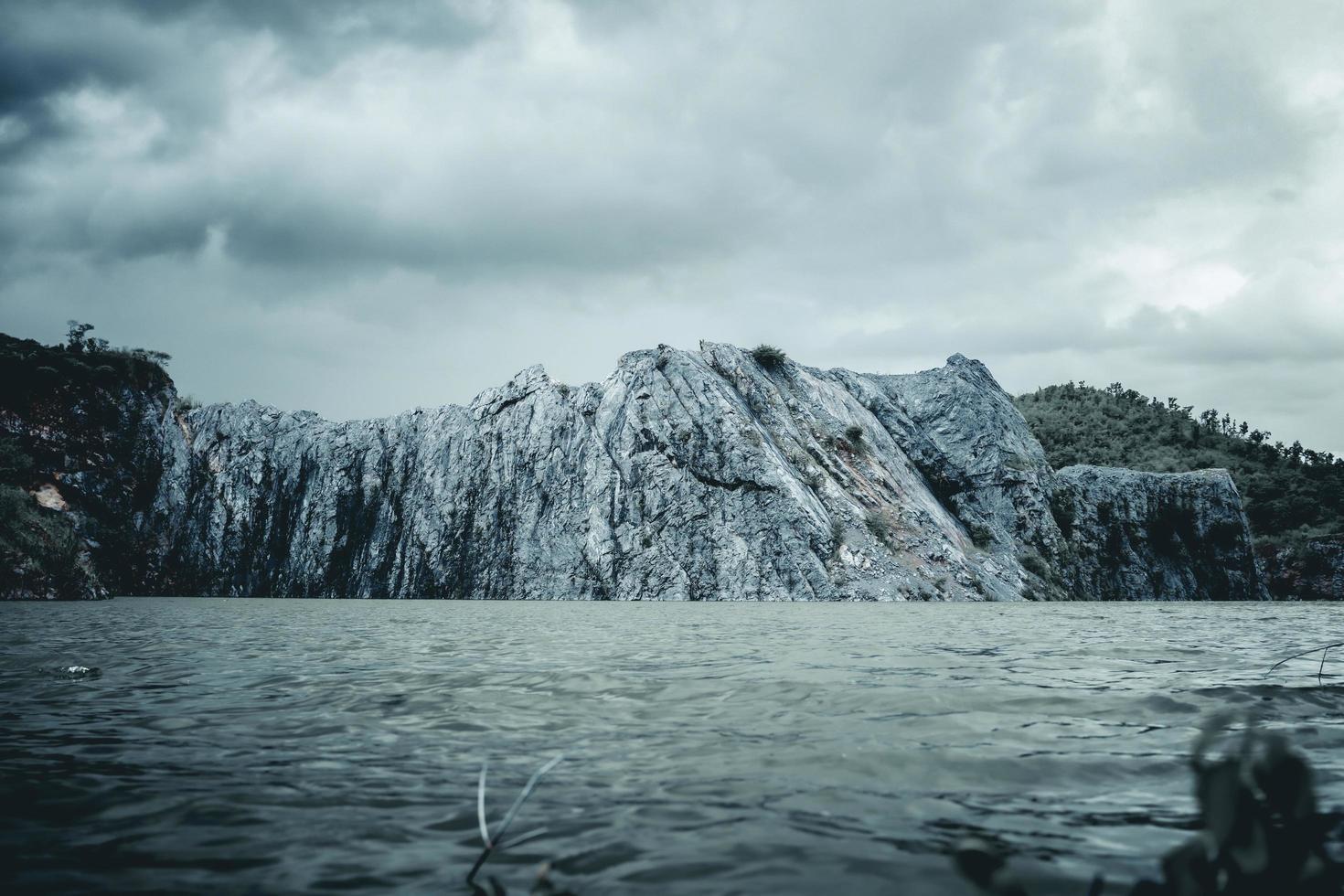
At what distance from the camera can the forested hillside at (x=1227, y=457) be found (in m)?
82.9

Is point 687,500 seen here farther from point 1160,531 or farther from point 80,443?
point 1160,531

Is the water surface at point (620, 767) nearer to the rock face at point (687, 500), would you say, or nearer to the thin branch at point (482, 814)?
the thin branch at point (482, 814)

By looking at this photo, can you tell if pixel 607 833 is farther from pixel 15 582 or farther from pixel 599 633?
pixel 15 582

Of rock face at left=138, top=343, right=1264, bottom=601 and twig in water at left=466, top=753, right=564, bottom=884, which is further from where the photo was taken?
rock face at left=138, top=343, right=1264, bottom=601

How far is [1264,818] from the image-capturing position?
243cm

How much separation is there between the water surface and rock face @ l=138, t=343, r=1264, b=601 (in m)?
49.3

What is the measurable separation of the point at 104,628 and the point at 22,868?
788 inches

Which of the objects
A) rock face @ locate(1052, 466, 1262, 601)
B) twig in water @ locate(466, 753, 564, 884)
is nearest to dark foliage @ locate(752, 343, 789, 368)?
rock face @ locate(1052, 466, 1262, 601)

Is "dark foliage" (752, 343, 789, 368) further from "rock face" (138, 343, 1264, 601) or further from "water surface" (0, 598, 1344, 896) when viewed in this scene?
"water surface" (0, 598, 1344, 896)

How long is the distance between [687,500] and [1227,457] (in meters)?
92.3

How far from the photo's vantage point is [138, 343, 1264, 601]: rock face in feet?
204

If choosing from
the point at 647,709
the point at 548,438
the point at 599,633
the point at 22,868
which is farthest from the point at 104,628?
the point at 548,438

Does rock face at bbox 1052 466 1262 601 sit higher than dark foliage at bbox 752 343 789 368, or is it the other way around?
dark foliage at bbox 752 343 789 368

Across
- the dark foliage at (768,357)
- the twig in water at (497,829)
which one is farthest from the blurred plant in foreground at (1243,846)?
the dark foliage at (768,357)
